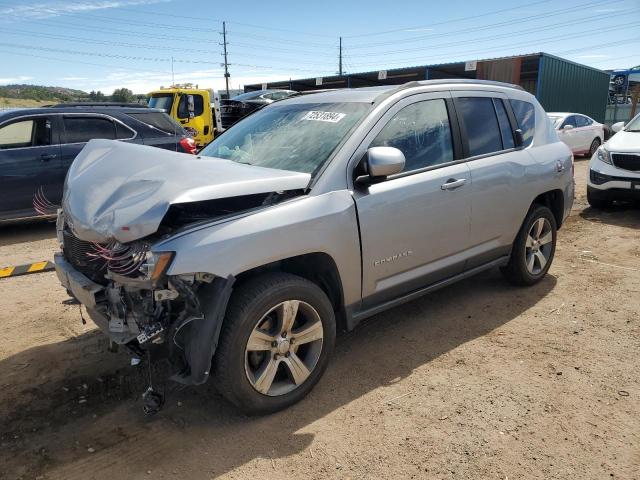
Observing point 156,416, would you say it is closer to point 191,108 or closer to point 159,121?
point 159,121

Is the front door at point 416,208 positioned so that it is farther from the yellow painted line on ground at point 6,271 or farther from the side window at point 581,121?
the side window at point 581,121

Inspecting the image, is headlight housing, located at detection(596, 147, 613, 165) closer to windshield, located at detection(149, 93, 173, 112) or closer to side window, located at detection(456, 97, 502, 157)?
side window, located at detection(456, 97, 502, 157)

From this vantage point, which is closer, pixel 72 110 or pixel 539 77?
pixel 72 110

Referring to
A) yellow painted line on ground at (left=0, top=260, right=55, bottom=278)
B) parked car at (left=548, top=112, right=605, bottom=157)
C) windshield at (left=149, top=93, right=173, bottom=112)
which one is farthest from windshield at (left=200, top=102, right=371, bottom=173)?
parked car at (left=548, top=112, right=605, bottom=157)

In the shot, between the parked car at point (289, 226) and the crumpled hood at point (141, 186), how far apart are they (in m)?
0.01

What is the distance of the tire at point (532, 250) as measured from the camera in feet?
15.1

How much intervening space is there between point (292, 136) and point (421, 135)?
0.95 meters

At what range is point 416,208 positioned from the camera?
3502 millimetres

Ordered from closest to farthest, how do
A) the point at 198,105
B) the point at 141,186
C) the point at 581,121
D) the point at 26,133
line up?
the point at 141,186 < the point at 26,133 < the point at 198,105 < the point at 581,121

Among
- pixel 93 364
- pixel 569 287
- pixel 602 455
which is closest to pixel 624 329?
pixel 569 287

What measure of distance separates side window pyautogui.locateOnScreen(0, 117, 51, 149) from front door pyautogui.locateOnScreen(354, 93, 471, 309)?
19.7 feet

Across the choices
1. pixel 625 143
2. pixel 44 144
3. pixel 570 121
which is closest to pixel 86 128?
pixel 44 144

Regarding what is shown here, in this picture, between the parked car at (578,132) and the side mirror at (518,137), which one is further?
the parked car at (578,132)

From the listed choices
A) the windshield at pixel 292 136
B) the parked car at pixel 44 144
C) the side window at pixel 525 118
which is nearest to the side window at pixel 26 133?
the parked car at pixel 44 144
